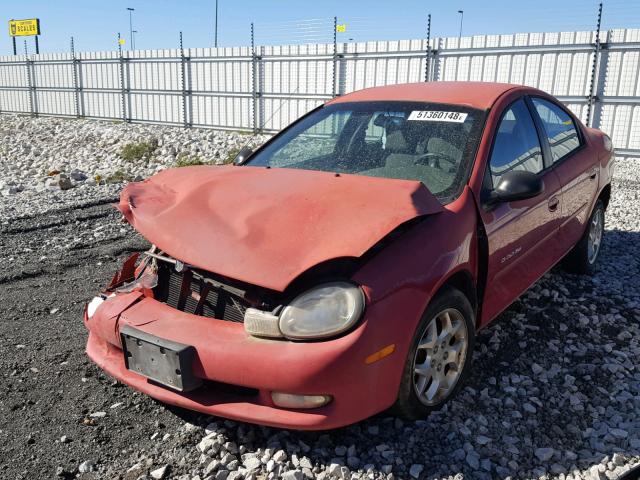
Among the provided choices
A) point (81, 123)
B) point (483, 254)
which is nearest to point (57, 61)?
point (81, 123)

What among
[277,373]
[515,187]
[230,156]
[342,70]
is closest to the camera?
[277,373]

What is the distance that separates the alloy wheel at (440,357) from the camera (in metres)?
2.80

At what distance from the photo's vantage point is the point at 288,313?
8.04ft

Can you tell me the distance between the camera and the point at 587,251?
513 cm

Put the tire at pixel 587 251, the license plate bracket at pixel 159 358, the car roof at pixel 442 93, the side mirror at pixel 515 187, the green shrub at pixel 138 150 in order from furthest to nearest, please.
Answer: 1. the green shrub at pixel 138 150
2. the tire at pixel 587 251
3. the car roof at pixel 442 93
4. the side mirror at pixel 515 187
5. the license plate bracket at pixel 159 358

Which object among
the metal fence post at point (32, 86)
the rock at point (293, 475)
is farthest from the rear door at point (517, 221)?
the metal fence post at point (32, 86)

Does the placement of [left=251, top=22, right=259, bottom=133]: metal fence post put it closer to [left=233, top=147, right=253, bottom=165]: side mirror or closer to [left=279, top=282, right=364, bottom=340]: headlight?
[left=233, top=147, right=253, bottom=165]: side mirror

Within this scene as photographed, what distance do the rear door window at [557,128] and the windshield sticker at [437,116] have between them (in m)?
1.02

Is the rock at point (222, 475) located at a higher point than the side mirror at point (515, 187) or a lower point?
lower

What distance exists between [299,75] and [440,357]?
49.1ft

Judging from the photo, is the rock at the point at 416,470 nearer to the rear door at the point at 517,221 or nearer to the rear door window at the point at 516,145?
the rear door at the point at 517,221

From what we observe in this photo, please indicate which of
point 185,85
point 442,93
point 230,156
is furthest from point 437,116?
point 185,85

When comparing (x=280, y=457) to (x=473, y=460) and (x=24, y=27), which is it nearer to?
(x=473, y=460)

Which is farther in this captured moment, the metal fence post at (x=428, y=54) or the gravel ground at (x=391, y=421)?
the metal fence post at (x=428, y=54)
